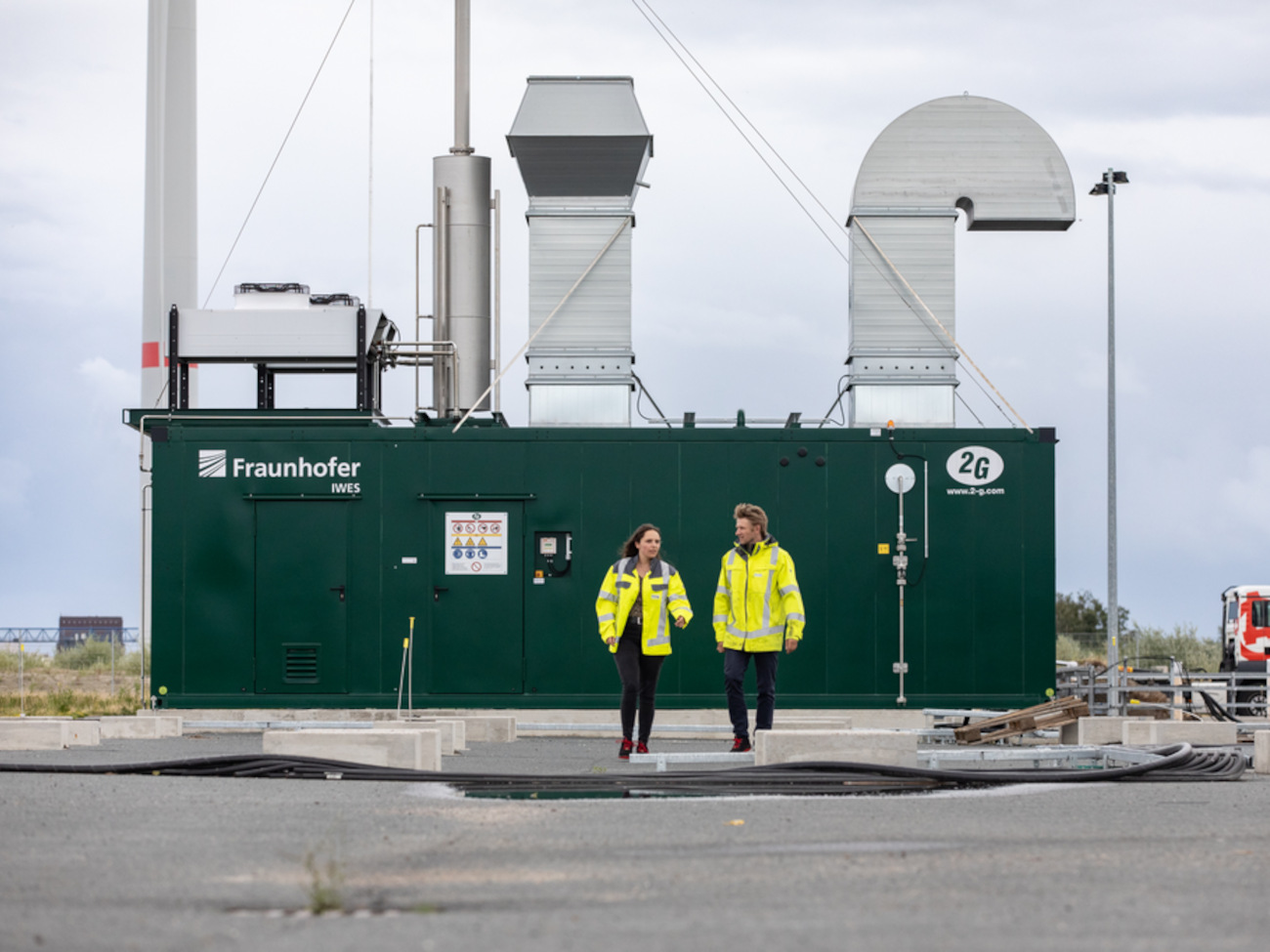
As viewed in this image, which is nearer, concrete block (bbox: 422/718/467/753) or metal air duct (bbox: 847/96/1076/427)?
concrete block (bbox: 422/718/467/753)

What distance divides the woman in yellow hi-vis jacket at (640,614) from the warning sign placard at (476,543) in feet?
13.5

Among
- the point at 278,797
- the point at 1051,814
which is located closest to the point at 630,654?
the point at 278,797

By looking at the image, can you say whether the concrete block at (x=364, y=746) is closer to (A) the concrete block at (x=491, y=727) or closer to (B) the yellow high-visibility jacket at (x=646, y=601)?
(B) the yellow high-visibility jacket at (x=646, y=601)

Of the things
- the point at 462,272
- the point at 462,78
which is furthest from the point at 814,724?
the point at 462,78

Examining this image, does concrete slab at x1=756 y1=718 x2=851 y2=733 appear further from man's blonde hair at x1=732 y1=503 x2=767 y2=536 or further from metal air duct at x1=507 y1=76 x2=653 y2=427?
metal air duct at x1=507 y1=76 x2=653 y2=427

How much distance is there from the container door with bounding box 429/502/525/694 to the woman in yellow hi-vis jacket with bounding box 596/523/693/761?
4.01 metres

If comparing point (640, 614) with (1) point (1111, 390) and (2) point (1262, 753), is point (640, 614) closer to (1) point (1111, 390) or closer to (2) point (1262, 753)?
(2) point (1262, 753)

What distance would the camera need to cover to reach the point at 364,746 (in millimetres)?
9477

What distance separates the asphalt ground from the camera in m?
4.12

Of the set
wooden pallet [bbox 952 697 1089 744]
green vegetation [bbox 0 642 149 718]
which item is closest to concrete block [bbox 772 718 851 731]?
wooden pallet [bbox 952 697 1089 744]

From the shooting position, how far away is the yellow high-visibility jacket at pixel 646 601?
1045cm

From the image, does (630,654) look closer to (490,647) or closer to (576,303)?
(490,647)

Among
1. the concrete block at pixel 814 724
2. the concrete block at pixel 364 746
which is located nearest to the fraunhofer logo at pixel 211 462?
the concrete block at pixel 364 746

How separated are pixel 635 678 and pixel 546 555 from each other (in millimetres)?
4197
